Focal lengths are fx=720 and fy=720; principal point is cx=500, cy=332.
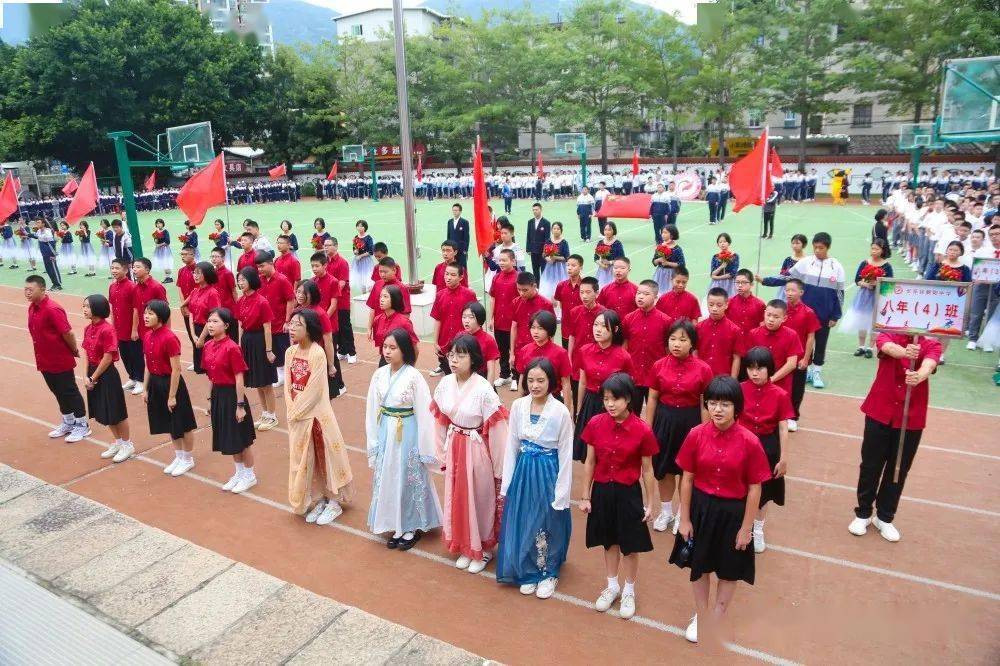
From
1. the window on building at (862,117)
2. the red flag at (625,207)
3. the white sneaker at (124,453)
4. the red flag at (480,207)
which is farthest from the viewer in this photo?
the window on building at (862,117)

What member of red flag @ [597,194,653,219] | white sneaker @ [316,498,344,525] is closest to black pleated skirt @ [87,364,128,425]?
white sneaker @ [316,498,344,525]

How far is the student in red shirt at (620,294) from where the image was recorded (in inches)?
303

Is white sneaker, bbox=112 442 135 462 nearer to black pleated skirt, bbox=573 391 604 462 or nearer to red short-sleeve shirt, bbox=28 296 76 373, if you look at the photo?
red short-sleeve shirt, bbox=28 296 76 373

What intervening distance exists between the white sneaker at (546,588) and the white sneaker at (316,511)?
6.98 ft

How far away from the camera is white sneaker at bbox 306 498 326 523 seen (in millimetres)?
5988

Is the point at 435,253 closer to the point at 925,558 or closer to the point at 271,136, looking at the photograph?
the point at 925,558

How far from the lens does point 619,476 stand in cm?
439

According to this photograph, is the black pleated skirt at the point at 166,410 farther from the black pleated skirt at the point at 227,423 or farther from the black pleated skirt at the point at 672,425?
the black pleated skirt at the point at 672,425

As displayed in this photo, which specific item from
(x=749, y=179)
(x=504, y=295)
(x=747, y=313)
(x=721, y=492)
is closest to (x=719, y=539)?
(x=721, y=492)

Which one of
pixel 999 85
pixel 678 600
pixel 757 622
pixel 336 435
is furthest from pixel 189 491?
pixel 999 85

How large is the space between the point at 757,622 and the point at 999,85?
5.26 m

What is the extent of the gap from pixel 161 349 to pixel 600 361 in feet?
13.1

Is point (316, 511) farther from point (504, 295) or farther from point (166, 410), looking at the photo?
point (504, 295)

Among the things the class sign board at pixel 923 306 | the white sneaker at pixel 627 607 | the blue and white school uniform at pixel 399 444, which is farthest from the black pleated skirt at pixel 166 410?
the class sign board at pixel 923 306
